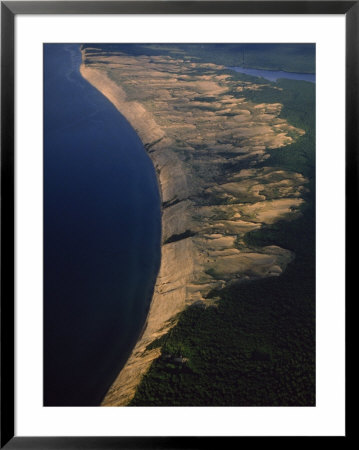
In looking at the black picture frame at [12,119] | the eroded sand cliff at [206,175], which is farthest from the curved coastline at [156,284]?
the black picture frame at [12,119]

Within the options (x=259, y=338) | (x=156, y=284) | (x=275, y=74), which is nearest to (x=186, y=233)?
(x=156, y=284)

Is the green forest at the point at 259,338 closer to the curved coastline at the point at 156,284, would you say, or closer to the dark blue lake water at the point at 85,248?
the curved coastline at the point at 156,284

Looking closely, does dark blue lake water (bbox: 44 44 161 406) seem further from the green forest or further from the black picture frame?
the green forest

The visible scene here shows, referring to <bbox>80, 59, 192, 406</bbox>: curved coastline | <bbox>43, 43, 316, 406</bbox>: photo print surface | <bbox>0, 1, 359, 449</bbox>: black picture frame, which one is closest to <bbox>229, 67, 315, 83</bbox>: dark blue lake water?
<bbox>43, 43, 316, 406</bbox>: photo print surface

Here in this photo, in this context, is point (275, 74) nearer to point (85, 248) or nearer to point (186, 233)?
point (186, 233)

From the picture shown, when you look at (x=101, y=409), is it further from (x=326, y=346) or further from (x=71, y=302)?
(x=326, y=346)

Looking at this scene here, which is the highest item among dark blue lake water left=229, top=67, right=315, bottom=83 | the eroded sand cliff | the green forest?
dark blue lake water left=229, top=67, right=315, bottom=83

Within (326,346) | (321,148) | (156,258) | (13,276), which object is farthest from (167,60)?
(326,346)

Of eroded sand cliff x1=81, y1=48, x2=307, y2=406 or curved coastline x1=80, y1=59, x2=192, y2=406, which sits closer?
curved coastline x1=80, y1=59, x2=192, y2=406
